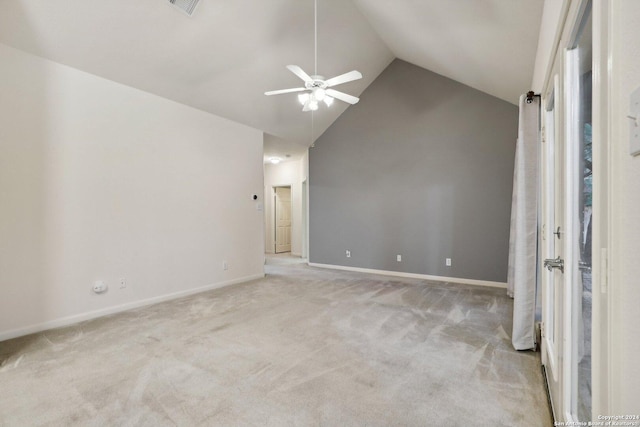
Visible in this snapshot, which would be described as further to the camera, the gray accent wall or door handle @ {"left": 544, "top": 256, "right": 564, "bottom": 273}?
the gray accent wall

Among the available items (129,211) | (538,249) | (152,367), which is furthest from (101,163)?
(538,249)

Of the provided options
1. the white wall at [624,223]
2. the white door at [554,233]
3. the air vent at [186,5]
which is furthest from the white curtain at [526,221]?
the air vent at [186,5]

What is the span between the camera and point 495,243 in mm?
4605

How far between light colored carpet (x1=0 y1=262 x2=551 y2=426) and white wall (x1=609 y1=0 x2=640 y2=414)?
1267mm

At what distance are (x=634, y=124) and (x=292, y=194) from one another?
802 cm

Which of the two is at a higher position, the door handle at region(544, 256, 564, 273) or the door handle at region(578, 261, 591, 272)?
the door handle at region(578, 261, 591, 272)

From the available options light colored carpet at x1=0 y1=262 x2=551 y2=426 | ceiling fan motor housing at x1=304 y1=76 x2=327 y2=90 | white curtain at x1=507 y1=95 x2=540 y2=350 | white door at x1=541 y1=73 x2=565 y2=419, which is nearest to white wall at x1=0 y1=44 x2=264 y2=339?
light colored carpet at x1=0 y1=262 x2=551 y2=426

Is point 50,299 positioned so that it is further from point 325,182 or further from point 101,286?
point 325,182

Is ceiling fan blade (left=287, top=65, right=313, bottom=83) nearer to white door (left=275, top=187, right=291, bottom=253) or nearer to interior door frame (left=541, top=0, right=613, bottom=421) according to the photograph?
interior door frame (left=541, top=0, right=613, bottom=421)

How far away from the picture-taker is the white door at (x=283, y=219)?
8906mm

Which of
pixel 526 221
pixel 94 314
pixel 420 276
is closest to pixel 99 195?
pixel 94 314

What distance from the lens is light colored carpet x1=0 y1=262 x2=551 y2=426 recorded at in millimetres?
1688

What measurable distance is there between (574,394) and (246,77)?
4495mm

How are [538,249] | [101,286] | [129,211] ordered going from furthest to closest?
[129,211] → [101,286] → [538,249]
